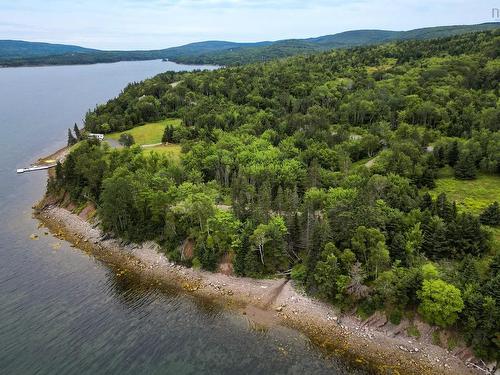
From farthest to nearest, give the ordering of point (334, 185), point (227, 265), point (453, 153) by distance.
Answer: point (453, 153) < point (334, 185) < point (227, 265)

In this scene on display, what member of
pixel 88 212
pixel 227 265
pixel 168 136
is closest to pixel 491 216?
pixel 227 265

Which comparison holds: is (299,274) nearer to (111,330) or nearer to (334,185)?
(334,185)

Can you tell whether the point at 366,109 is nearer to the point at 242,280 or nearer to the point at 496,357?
the point at 242,280

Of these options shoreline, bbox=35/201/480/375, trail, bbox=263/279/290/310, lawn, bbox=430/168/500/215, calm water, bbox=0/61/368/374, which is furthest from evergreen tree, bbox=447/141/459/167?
calm water, bbox=0/61/368/374

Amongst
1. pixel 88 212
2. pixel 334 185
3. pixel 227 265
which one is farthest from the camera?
pixel 88 212

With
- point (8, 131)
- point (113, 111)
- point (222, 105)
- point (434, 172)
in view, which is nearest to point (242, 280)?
point (434, 172)

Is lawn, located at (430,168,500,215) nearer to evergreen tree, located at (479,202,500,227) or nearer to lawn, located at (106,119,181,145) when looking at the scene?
evergreen tree, located at (479,202,500,227)
